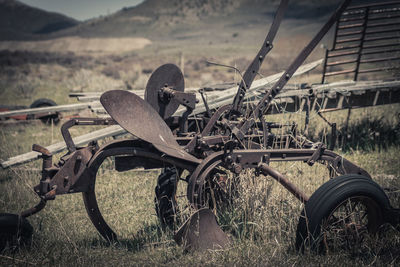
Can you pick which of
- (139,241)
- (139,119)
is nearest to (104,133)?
(139,241)

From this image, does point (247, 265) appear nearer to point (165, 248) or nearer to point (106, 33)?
point (165, 248)

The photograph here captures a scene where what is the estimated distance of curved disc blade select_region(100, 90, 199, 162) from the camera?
3.42 meters

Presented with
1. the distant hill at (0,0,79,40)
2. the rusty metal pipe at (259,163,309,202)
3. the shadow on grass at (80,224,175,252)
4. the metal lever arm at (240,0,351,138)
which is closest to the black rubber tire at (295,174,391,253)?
the rusty metal pipe at (259,163,309,202)

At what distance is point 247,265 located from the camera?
3.23 meters

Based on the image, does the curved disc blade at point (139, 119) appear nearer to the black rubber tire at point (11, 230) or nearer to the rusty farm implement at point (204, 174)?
the rusty farm implement at point (204, 174)

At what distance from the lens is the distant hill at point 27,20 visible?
103188 millimetres

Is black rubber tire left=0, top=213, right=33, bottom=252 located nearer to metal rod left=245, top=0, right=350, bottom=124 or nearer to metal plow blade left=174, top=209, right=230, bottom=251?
metal plow blade left=174, top=209, right=230, bottom=251

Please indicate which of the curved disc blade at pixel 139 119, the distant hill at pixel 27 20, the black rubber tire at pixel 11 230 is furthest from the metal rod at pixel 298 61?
the distant hill at pixel 27 20

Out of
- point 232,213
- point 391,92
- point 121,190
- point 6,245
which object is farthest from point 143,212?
point 391,92

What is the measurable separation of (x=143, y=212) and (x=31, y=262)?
1687 millimetres

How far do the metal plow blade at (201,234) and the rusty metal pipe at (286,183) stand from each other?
0.69m

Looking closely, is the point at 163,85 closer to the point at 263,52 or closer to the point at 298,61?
the point at 263,52

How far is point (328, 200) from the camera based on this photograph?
319 cm

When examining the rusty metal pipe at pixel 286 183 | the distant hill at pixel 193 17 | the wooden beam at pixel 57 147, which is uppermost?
the distant hill at pixel 193 17
